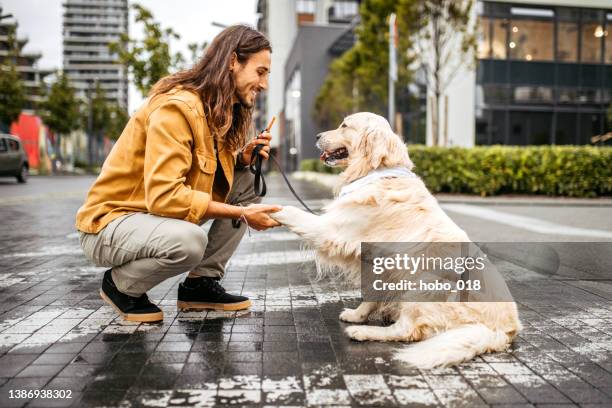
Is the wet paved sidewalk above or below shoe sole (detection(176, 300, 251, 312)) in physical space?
below

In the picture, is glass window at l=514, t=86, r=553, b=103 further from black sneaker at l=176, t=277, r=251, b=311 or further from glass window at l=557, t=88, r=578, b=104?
black sneaker at l=176, t=277, r=251, b=311

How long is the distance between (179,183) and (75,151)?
64054 mm

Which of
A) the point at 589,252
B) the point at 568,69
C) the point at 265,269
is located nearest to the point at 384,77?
the point at 568,69

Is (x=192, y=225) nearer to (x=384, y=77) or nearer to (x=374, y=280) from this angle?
(x=374, y=280)

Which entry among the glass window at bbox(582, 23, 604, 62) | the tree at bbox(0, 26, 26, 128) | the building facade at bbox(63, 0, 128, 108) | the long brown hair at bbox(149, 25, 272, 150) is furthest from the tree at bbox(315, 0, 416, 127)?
the building facade at bbox(63, 0, 128, 108)

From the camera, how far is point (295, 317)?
405cm

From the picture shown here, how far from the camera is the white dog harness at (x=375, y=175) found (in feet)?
11.7

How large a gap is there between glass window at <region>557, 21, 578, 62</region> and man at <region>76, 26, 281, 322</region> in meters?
27.4

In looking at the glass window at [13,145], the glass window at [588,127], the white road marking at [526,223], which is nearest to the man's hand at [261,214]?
the white road marking at [526,223]

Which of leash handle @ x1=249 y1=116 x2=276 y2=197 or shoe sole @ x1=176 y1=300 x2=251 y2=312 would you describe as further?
shoe sole @ x1=176 y1=300 x2=251 y2=312

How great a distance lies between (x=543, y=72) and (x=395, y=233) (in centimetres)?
2681

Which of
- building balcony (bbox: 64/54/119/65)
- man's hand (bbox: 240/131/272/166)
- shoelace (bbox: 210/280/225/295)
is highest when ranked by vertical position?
building balcony (bbox: 64/54/119/65)

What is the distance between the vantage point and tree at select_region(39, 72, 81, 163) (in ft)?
157

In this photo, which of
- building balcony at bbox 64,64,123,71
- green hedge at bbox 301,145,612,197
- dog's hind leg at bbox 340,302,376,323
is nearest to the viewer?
dog's hind leg at bbox 340,302,376,323
